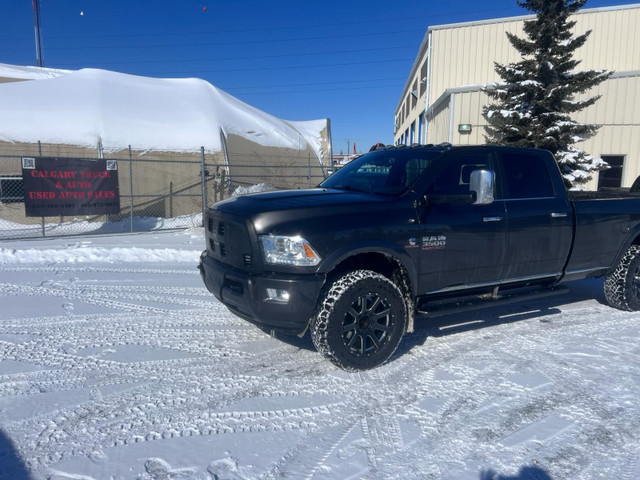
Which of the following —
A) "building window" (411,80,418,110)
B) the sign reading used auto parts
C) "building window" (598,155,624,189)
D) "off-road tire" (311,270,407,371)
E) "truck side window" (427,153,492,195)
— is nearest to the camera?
"off-road tire" (311,270,407,371)

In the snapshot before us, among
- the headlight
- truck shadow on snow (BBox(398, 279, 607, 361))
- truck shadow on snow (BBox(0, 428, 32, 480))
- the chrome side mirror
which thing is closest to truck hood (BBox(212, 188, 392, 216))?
the headlight

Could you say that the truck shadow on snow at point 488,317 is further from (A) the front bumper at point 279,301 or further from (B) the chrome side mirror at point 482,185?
(B) the chrome side mirror at point 482,185

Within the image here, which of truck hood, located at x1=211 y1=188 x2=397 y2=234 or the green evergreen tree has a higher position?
the green evergreen tree

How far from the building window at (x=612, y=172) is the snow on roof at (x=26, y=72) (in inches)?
902

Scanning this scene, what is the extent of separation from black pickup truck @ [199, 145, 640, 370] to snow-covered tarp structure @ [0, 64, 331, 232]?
8.55 m

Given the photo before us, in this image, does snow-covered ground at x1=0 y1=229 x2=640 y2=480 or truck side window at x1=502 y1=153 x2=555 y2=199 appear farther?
truck side window at x1=502 y1=153 x2=555 y2=199

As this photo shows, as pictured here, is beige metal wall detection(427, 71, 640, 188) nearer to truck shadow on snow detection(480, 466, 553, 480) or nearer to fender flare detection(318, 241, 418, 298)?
fender flare detection(318, 241, 418, 298)

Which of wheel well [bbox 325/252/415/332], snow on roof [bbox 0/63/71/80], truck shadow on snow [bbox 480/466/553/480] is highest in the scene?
snow on roof [bbox 0/63/71/80]

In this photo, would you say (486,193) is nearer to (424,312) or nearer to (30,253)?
(424,312)

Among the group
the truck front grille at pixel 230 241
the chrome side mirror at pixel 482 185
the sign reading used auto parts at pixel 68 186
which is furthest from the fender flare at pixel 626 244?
the sign reading used auto parts at pixel 68 186

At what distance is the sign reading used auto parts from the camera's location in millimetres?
10391

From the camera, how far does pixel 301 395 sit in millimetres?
3516

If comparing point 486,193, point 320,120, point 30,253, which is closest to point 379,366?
point 486,193

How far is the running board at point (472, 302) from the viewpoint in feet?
13.9
